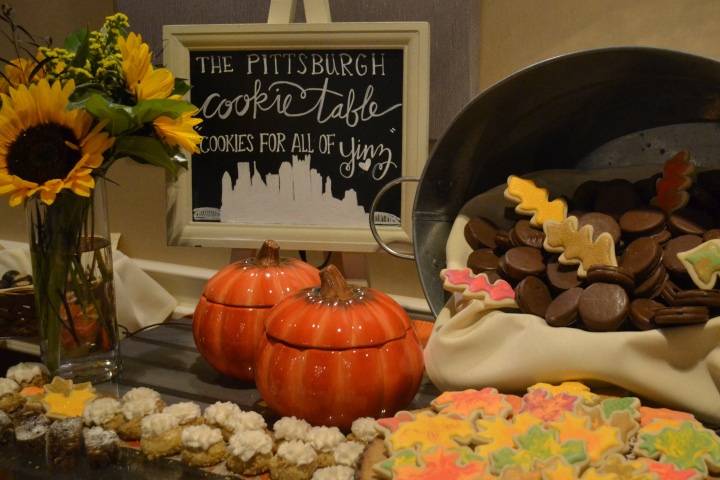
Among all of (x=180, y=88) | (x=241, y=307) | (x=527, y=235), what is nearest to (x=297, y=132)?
(x=180, y=88)

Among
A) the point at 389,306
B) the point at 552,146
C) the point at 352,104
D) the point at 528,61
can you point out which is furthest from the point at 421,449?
the point at 528,61

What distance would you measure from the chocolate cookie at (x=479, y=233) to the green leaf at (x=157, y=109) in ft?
1.26

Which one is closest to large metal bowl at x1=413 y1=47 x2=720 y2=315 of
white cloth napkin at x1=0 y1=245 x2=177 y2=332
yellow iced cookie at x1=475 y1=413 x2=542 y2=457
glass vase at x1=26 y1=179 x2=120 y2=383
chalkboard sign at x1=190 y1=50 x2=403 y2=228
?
chalkboard sign at x1=190 y1=50 x2=403 y2=228

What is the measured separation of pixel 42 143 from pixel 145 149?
0.13 m

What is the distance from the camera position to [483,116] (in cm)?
92

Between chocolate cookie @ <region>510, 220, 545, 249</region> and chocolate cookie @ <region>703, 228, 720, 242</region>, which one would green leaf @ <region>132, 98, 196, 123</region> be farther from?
chocolate cookie @ <region>703, 228, 720, 242</region>

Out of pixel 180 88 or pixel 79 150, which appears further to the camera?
pixel 180 88

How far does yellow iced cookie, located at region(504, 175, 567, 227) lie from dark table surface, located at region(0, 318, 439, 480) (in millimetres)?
273

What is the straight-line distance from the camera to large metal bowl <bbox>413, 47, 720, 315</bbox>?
2.76ft

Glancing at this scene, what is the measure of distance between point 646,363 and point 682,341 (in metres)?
0.04

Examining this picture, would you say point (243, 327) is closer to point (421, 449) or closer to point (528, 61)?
point (421, 449)

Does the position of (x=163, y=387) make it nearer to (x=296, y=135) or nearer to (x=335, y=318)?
(x=335, y=318)

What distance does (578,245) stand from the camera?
826mm

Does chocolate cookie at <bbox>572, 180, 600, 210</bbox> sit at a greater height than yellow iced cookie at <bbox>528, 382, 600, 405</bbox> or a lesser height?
greater
